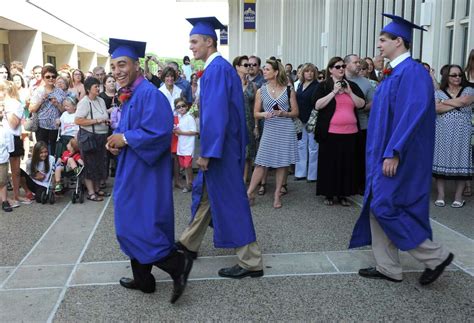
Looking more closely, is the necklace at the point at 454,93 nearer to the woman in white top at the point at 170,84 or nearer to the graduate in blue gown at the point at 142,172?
the woman in white top at the point at 170,84

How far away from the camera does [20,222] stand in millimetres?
5961

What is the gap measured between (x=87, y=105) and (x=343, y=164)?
342cm

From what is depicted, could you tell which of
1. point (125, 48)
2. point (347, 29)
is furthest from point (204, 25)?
point (347, 29)

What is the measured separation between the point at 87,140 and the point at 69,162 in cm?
42

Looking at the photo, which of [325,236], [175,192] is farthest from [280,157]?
[175,192]

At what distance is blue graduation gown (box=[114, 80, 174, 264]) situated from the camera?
3529 mm

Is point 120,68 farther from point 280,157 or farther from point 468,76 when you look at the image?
point 468,76

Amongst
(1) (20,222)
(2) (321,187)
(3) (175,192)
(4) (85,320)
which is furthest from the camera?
(3) (175,192)

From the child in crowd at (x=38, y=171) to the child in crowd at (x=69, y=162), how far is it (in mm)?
107

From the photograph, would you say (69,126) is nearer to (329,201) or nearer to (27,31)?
(329,201)

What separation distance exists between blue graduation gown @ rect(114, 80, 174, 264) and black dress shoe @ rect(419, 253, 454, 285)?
76.3 inches

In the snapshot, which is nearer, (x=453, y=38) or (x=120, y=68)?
(x=120, y=68)

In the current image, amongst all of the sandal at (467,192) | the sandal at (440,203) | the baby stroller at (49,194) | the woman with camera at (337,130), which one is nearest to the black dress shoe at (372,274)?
the woman with camera at (337,130)

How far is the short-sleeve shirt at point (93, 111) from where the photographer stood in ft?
22.3
